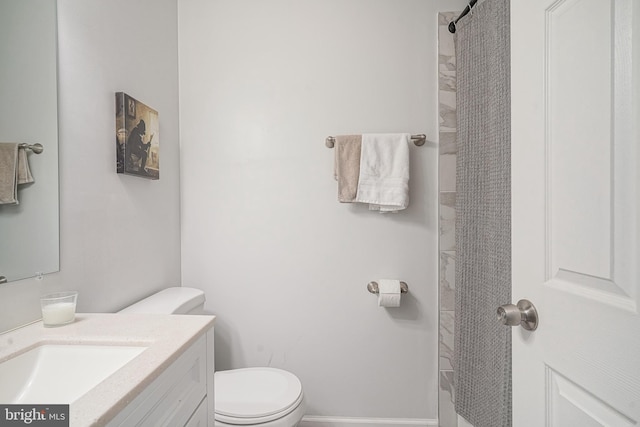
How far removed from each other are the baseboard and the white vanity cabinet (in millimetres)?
936

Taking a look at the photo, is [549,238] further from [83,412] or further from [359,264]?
[359,264]

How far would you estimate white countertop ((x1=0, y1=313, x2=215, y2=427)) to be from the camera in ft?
1.69

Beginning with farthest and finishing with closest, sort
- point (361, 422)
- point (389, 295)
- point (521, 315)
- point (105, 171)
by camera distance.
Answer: point (361, 422)
point (389, 295)
point (105, 171)
point (521, 315)

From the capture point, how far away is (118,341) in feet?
2.52

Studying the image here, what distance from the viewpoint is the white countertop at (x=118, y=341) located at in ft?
1.69

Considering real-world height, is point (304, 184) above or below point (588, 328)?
above

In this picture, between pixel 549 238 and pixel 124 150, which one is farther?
pixel 124 150

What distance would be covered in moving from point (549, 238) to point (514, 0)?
582 millimetres

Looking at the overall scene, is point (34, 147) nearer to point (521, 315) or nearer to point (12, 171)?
point (12, 171)

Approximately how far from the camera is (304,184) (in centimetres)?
168

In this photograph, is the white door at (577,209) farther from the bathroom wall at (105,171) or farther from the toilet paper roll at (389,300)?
the bathroom wall at (105,171)

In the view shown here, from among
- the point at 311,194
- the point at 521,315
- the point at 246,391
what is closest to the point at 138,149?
the point at 311,194

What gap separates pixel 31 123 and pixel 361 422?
1862 mm

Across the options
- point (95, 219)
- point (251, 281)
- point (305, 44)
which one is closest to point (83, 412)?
point (95, 219)
